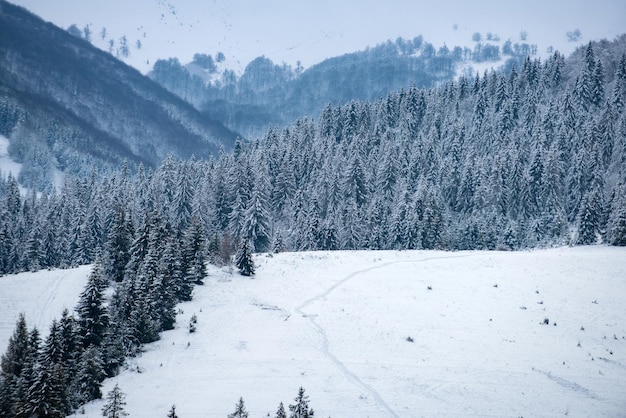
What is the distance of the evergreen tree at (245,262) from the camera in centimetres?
3597

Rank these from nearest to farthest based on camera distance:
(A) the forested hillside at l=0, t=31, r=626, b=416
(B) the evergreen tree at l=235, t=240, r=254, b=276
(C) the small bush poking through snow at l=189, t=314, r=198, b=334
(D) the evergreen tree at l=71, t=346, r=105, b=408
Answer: (D) the evergreen tree at l=71, t=346, r=105, b=408 < (C) the small bush poking through snow at l=189, t=314, r=198, b=334 < (B) the evergreen tree at l=235, t=240, r=254, b=276 < (A) the forested hillside at l=0, t=31, r=626, b=416

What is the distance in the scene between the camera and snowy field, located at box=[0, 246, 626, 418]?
18.7 m

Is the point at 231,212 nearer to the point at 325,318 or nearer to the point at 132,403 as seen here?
the point at 325,318

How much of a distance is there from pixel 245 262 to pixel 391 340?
15.7 m

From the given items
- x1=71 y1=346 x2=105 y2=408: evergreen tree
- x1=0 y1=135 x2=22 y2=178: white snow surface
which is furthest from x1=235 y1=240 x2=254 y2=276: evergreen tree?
x1=0 y1=135 x2=22 y2=178: white snow surface

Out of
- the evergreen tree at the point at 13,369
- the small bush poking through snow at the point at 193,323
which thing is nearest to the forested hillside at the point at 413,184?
the small bush poking through snow at the point at 193,323

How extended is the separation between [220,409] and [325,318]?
35.3 feet

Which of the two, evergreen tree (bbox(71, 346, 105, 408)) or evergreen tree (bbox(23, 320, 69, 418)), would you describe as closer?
evergreen tree (bbox(23, 320, 69, 418))

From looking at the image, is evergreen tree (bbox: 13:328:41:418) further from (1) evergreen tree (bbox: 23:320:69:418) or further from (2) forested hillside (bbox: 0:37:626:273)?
(2) forested hillside (bbox: 0:37:626:273)

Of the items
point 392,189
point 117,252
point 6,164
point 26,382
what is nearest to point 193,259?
point 117,252

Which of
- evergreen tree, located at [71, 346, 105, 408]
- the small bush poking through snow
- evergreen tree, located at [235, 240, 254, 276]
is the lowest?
evergreen tree, located at [71, 346, 105, 408]

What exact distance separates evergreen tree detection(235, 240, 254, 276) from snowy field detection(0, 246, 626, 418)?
3.41 ft

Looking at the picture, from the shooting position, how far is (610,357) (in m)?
22.4

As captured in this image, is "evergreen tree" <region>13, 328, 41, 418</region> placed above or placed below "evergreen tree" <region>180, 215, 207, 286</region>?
below
